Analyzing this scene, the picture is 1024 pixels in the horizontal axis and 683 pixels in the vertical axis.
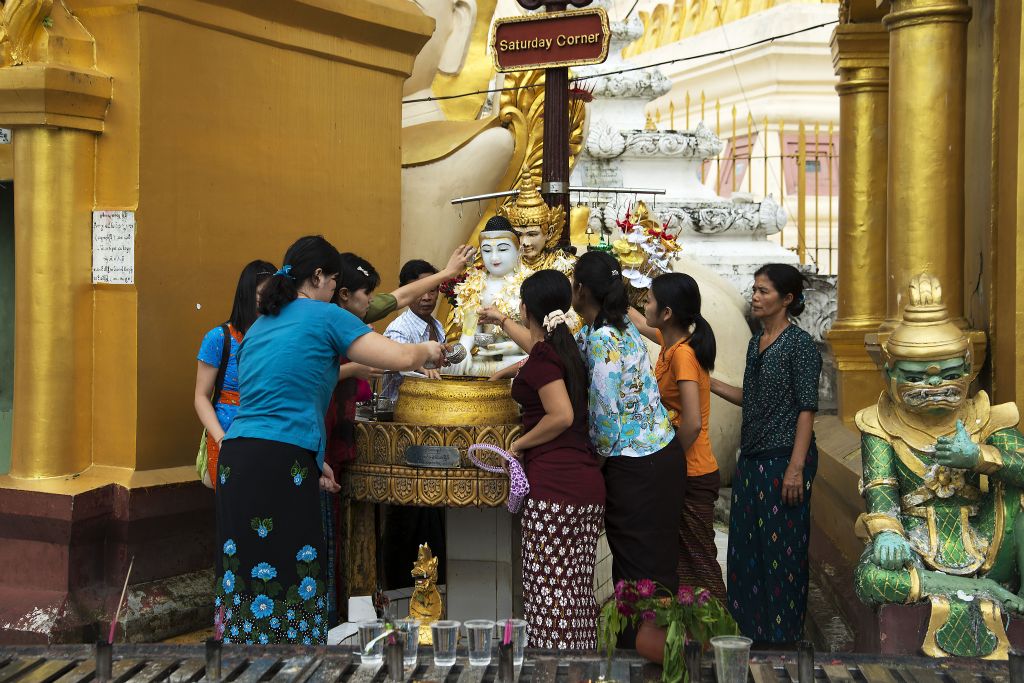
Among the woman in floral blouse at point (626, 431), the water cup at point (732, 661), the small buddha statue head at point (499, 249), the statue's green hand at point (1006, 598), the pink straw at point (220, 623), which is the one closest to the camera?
the water cup at point (732, 661)

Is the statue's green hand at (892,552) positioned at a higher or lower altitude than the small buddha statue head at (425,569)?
higher

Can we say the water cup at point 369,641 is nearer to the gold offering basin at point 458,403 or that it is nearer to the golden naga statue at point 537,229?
the gold offering basin at point 458,403

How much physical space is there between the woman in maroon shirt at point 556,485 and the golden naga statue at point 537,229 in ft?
2.85

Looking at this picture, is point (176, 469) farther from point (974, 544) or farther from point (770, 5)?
point (770, 5)

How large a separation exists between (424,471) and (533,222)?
125cm

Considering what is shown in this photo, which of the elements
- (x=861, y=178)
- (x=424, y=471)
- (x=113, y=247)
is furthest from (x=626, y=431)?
(x=861, y=178)

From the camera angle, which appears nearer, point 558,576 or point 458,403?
point 558,576

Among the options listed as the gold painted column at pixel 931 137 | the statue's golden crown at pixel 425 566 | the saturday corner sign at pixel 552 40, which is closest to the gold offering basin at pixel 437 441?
the statue's golden crown at pixel 425 566

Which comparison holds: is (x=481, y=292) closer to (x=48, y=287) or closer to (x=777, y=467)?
(x=777, y=467)

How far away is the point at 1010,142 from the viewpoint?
4.91 metres

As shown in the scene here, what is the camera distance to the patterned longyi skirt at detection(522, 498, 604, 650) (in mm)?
4473

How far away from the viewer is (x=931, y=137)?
5680 mm

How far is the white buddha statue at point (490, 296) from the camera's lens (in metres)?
5.32

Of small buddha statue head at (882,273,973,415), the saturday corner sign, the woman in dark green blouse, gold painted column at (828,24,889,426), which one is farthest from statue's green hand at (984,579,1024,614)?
gold painted column at (828,24,889,426)
